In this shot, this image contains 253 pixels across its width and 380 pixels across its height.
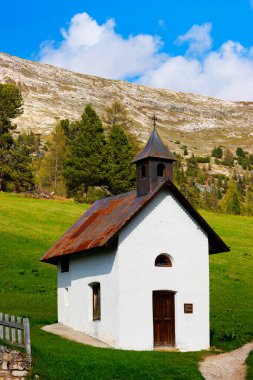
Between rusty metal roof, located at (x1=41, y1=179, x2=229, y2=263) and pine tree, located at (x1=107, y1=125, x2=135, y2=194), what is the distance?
38777 millimetres

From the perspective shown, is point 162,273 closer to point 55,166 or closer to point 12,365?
point 12,365

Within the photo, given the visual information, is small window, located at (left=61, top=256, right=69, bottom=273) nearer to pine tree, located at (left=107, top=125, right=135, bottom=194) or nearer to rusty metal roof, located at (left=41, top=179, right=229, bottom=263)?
rusty metal roof, located at (left=41, top=179, right=229, bottom=263)

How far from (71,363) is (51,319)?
41.0ft

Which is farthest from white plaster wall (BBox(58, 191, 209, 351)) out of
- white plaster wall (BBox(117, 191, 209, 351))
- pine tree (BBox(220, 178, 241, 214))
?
pine tree (BBox(220, 178, 241, 214))

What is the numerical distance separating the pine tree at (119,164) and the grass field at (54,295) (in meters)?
6.60

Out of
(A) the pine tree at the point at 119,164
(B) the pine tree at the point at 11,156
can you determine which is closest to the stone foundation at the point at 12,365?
(A) the pine tree at the point at 119,164

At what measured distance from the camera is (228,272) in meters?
49.9

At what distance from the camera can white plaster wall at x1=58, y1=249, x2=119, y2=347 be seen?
2881 centimetres

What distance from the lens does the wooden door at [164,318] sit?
29.3 m

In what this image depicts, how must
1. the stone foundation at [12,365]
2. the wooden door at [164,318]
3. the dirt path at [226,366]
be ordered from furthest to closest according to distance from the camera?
the wooden door at [164,318] → the dirt path at [226,366] → the stone foundation at [12,365]

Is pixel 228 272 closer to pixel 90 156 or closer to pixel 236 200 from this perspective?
pixel 90 156

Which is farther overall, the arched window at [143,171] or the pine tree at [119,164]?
the pine tree at [119,164]

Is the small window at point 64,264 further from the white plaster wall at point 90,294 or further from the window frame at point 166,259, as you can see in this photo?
the window frame at point 166,259

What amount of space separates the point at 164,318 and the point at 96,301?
3458mm
